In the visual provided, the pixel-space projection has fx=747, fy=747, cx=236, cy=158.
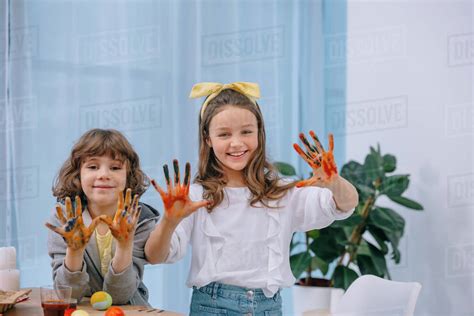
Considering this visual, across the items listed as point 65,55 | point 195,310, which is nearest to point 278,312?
point 195,310

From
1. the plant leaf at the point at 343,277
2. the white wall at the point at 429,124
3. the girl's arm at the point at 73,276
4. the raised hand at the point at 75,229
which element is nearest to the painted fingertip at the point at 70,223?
the raised hand at the point at 75,229

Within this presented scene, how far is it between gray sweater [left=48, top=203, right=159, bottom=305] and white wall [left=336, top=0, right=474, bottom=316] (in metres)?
1.98

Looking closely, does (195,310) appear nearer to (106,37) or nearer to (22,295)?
(22,295)

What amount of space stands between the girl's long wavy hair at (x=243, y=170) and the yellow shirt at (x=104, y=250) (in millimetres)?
271

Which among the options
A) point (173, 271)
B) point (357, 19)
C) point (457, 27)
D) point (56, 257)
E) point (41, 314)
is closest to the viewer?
point (41, 314)

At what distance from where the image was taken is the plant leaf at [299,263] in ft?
10.5

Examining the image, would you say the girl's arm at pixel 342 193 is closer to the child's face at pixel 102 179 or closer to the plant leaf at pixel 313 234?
the child's face at pixel 102 179

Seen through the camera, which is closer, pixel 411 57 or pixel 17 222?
pixel 17 222

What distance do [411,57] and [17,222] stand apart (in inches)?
79.1

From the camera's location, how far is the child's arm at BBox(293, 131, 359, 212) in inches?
70.9

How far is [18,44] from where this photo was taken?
294 cm

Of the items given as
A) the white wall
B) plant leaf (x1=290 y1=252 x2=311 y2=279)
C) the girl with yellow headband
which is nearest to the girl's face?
the girl with yellow headband

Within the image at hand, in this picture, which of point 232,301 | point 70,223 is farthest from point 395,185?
point 70,223

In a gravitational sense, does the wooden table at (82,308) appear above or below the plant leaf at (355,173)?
below
